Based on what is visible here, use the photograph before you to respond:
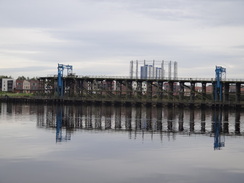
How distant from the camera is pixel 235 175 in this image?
2208 cm

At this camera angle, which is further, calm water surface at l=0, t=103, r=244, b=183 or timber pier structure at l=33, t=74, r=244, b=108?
timber pier structure at l=33, t=74, r=244, b=108

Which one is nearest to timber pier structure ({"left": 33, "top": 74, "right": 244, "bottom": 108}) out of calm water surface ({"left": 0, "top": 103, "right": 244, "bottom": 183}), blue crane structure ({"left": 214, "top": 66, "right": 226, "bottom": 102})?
blue crane structure ({"left": 214, "top": 66, "right": 226, "bottom": 102})

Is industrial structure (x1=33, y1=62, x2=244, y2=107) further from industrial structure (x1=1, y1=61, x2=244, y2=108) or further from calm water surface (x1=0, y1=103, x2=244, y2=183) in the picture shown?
calm water surface (x1=0, y1=103, x2=244, y2=183)

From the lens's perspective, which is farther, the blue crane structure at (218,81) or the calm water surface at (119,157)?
the blue crane structure at (218,81)

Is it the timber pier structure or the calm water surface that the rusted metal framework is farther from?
the calm water surface

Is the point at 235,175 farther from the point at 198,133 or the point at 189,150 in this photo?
the point at 198,133

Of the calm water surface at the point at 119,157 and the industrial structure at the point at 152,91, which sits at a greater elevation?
the industrial structure at the point at 152,91

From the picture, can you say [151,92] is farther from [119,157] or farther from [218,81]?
[119,157]

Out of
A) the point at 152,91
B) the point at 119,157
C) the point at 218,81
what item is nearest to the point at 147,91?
the point at 152,91

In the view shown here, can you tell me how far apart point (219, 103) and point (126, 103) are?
88.1 feet

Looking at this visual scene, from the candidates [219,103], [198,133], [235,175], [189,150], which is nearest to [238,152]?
[189,150]

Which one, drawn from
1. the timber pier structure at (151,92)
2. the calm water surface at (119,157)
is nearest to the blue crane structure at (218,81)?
the timber pier structure at (151,92)

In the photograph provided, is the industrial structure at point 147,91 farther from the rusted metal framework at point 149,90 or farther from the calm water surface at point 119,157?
the calm water surface at point 119,157

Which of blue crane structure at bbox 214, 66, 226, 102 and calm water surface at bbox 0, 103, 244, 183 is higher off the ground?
blue crane structure at bbox 214, 66, 226, 102
